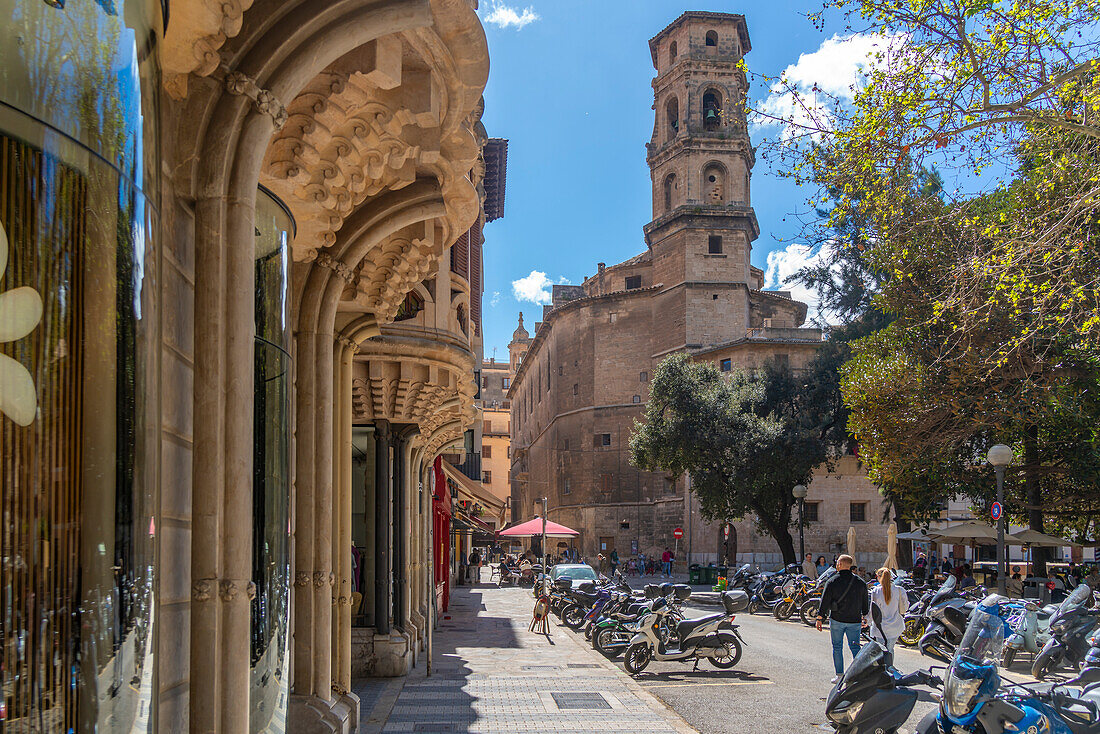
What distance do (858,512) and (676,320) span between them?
1722 centimetres

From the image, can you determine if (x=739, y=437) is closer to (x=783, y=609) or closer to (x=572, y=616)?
(x=783, y=609)

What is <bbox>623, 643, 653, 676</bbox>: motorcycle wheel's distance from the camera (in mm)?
14617

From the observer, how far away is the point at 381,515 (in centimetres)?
1303

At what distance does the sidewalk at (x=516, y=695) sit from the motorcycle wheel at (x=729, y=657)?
1.43 m

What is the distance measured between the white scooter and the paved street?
0.77 feet

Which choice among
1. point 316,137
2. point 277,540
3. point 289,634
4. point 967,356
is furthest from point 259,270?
point 967,356

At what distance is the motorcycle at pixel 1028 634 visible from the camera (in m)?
15.1

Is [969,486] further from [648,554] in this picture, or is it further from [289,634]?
[648,554]

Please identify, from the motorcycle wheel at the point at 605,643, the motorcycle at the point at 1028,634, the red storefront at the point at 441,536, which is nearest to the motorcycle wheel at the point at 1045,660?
the motorcycle at the point at 1028,634

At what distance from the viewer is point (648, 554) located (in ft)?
220

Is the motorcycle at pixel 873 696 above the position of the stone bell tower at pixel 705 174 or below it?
below

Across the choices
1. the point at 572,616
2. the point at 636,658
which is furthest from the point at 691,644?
the point at 572,616

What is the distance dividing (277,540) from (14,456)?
3.16 metres

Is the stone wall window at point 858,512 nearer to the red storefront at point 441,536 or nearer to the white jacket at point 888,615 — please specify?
the red storefront at point 441,536
